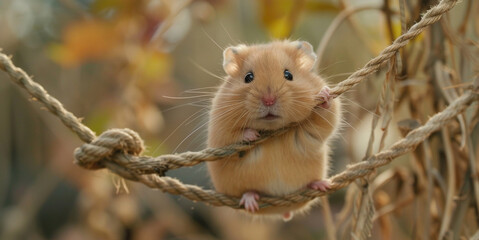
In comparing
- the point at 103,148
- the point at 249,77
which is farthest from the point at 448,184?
the point at 103,148

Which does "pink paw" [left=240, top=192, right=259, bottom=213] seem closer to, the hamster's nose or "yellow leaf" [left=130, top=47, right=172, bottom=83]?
the hamster's nose

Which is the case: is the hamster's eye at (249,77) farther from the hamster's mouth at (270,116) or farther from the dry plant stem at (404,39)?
the dry plant stem at (404,39)

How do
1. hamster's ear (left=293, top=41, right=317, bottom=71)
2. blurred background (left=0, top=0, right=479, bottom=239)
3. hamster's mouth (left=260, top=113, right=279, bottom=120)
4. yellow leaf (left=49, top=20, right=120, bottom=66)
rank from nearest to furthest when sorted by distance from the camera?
hamster's mouth (left=260, top=113, right=279, bottom=120) < hamster's ear (left=293, top=41, right=317, bottom=71) < blurred background (left=0, top=0, right=479, bottom=239) < yellow leaf (left=49, top=20, right=120, bottom=66)

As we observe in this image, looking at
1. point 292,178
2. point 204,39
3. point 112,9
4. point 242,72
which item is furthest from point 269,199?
point 204,39

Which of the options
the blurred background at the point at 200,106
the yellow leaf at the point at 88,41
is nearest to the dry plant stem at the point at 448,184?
the blurred background at the point at 200,106

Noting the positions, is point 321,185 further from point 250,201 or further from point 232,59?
point 232,59

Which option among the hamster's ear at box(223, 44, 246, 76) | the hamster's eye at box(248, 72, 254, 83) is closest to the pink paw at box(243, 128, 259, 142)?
the hamster's eye at box(248, 72, 254, 83)

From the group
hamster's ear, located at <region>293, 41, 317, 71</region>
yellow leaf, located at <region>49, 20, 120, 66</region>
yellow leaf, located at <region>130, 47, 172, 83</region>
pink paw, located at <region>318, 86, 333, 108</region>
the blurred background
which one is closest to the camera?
pink paw, located at <region>318, 86, 333, 108</region>

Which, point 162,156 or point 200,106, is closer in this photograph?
point 162,156
